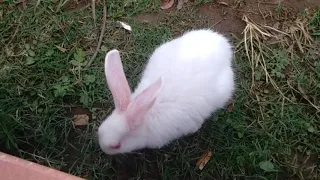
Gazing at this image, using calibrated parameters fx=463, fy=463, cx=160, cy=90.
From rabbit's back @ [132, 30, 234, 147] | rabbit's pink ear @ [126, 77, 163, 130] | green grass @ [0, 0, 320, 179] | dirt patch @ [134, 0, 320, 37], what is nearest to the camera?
rabbit's pink ear @ [126, 77, 163, 130]

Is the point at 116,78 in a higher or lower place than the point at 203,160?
higher

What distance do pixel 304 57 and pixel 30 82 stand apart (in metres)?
2.05

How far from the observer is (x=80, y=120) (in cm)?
328

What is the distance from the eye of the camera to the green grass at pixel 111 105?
3.18 m

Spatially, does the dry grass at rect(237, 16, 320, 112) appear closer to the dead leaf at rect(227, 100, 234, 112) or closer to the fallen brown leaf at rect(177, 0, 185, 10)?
the dead leaf at rect(227, 100, 234, 112)

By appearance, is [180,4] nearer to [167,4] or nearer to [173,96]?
[167,4]

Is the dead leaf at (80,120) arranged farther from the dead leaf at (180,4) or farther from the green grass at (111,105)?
the dead leaf at (180,4)

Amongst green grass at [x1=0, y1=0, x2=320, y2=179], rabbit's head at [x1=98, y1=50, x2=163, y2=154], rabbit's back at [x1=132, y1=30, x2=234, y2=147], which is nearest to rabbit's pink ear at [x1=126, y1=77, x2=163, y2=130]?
rabbit's head at [x1=98, y1=50, x2=163, y2=154]

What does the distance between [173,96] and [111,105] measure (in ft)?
2.38

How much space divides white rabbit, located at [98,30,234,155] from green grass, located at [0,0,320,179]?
1.16 ft

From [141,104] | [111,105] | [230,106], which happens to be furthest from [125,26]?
[141,104]

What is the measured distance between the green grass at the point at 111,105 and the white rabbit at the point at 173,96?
1.16 feet

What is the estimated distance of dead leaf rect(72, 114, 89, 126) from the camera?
3.27 metres

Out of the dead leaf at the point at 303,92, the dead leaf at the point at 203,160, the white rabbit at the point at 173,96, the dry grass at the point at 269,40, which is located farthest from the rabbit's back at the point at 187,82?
the dead leaf at the point at 303,92
